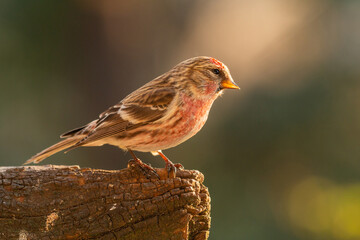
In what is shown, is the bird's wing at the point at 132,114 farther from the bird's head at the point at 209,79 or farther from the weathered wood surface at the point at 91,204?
the weathered wood surface at the point at 91,204

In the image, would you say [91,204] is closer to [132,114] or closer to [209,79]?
[132,114]

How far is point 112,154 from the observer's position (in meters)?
7.56

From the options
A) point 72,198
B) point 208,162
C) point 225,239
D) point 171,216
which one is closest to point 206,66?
point 171,216

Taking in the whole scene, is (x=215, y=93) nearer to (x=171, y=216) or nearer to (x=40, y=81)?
(x=171, y=216)

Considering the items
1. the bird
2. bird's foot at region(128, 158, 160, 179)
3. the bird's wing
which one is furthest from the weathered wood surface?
the bird's wing

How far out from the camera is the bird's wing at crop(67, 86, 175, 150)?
367 cm

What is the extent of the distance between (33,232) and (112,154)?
4.83 m

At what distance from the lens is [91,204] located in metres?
2.84

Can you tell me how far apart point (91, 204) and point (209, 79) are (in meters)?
1.51

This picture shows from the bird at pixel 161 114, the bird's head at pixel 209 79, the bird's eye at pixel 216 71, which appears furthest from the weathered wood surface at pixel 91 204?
the bird's eye at pixel 216 71

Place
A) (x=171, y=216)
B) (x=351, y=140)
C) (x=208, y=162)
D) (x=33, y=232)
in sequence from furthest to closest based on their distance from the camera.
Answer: (x=208, y=162)
(x=351, y=140)
(x=171, y=216)
(x=33, y=232)

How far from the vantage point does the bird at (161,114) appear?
12.0ft

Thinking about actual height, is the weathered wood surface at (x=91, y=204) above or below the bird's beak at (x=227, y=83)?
below

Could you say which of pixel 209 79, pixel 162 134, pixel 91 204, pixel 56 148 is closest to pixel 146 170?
pixel 91 204
